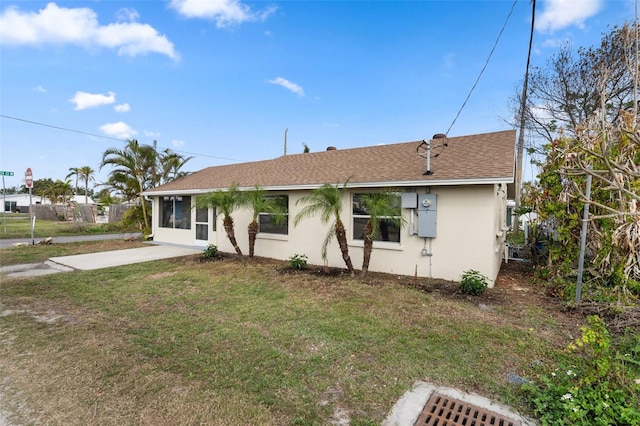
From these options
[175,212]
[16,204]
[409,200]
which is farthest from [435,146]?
[16,204]

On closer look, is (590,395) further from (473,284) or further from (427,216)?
(427,216)

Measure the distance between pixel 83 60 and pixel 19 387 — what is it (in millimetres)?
15620

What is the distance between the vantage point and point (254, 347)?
12.5 feet

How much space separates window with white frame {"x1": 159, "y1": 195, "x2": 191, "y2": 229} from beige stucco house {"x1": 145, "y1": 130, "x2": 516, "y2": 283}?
110cm

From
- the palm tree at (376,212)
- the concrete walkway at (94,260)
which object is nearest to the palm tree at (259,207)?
the palm tree at (376,212)

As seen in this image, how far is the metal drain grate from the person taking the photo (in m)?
2.50

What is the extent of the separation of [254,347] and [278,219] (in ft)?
18.5

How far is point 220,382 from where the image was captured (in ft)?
9.98

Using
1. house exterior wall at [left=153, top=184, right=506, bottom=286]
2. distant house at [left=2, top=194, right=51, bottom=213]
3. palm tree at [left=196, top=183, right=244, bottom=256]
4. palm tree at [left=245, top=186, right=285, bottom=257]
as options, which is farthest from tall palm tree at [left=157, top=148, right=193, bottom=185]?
distant house at [left=2, top=194, right=51, bottom=213]

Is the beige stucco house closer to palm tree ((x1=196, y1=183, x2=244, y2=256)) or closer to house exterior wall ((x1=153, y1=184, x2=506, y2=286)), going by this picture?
house exterior wall ((x1=153, y1=184, x2=506, y2=286))

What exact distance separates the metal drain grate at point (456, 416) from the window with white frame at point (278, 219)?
7.10 metres

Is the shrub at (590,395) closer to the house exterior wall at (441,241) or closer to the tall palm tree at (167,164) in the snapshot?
the house exterior wall at (441,241)

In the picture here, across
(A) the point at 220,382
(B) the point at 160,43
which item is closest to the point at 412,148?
(A) the point at 220,382

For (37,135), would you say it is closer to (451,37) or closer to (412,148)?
(412,148)
